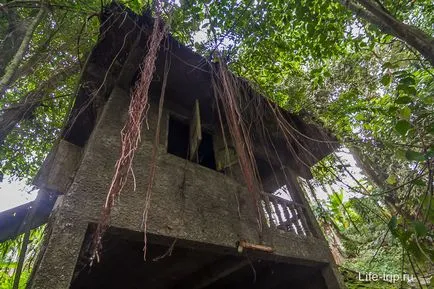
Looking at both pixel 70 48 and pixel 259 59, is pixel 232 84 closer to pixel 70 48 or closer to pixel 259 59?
pixel 259 59

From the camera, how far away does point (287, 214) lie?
4398 mm

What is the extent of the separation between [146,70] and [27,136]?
21.5ft

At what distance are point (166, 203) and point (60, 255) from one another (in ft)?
3.71

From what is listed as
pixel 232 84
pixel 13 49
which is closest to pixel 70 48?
pixel 13 49

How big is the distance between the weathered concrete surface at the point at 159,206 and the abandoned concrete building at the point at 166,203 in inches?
0.4

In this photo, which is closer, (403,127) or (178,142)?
(403,127)

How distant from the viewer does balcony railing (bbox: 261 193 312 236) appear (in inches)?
162

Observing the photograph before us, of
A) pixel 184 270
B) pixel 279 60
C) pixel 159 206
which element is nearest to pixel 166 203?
pixel 159 206

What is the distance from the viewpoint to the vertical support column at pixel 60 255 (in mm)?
1900

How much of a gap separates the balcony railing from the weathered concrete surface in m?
0.26

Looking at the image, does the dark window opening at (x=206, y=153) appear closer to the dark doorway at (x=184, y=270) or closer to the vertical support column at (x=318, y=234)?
the vertical support column at (x=318, y=234)

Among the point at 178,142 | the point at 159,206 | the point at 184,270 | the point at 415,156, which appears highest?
the point at 178,142

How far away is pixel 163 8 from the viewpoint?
139 inches

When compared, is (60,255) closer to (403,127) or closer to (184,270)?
(184,270)
